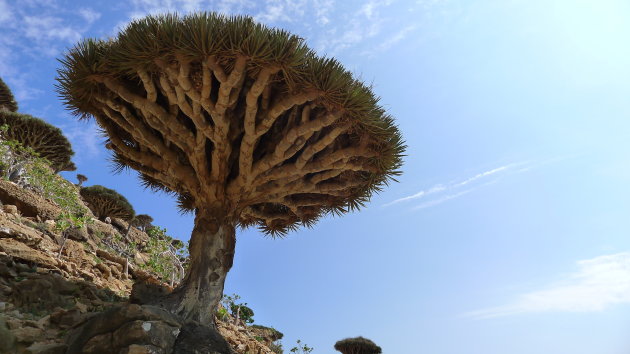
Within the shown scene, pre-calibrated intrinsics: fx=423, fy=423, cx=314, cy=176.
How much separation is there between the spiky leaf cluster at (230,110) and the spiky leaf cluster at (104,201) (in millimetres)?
17268

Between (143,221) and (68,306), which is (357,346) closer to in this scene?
(68,306)

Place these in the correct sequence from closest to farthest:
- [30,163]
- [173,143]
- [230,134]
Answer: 1. [230,134]
2. [173,143]
3. [30,163]

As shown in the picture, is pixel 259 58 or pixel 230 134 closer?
pixel 259 58

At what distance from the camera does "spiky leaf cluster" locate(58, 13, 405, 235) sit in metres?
5.97

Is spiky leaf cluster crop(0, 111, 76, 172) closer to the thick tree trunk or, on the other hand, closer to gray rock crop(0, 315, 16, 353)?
the thick tree trunk

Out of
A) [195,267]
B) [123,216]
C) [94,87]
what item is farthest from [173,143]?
[123,216]

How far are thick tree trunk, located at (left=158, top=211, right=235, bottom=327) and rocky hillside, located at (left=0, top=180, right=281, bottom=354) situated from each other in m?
0.71

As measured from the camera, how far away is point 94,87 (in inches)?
279

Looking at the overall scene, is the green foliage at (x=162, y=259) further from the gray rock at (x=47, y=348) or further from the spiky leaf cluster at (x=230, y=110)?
the gray rock at (x=47, y=348)

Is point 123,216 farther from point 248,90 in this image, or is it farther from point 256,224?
point 248,90

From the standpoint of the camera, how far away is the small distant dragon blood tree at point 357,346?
11523mm

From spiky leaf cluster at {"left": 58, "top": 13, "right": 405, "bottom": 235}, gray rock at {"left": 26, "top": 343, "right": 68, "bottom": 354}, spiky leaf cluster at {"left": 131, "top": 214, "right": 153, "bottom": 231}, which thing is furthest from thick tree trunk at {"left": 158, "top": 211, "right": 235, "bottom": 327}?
spiky leaf cluster at {"left": 131, "top": 214, "right": 153, "bottom": 231}

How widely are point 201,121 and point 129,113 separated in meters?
1.55

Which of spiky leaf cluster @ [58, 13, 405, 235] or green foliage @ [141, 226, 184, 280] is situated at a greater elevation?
green foliage @ [141, 226, 184, 280]
